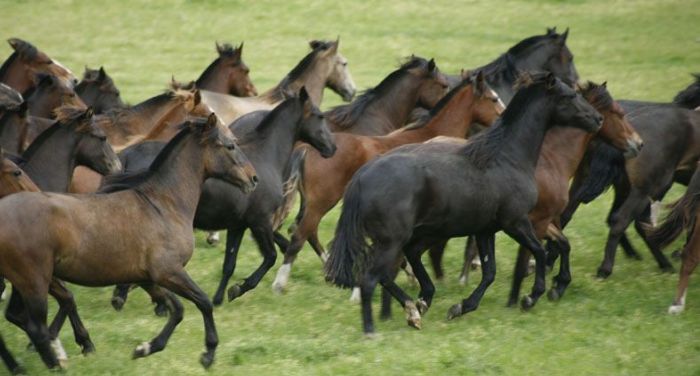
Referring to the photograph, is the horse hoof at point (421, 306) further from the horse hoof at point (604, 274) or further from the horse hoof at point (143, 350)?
the horse hoof at point (143, 350)

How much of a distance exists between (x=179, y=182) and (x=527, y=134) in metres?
3.43

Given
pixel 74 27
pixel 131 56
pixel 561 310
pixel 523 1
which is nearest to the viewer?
pixel 561 310

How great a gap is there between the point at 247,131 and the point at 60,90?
235cm

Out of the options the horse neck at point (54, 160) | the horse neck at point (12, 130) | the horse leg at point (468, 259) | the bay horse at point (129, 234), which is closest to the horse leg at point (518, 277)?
the horse leg at point (468, 259)

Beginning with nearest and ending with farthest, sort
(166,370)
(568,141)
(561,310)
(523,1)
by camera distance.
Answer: (166,370) → (561,310) → (568,141) → (523,1)

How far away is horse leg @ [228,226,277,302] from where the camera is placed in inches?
451

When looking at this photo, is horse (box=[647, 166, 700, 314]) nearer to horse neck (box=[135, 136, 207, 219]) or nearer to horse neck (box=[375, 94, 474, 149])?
horse neck (box=[375, 94, 474, 149])

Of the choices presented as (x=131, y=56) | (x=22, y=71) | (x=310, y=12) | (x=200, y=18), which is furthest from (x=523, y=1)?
(x=22, y=71)

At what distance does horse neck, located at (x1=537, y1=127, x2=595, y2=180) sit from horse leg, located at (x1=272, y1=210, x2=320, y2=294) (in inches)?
94.0

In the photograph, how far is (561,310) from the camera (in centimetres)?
1117

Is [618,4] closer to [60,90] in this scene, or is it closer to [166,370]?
[60,90]

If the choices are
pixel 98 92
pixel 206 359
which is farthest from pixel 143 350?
pixel 98 92

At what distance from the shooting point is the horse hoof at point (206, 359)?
9.09m

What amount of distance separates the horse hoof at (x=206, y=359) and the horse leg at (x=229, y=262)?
2378 millimetres
